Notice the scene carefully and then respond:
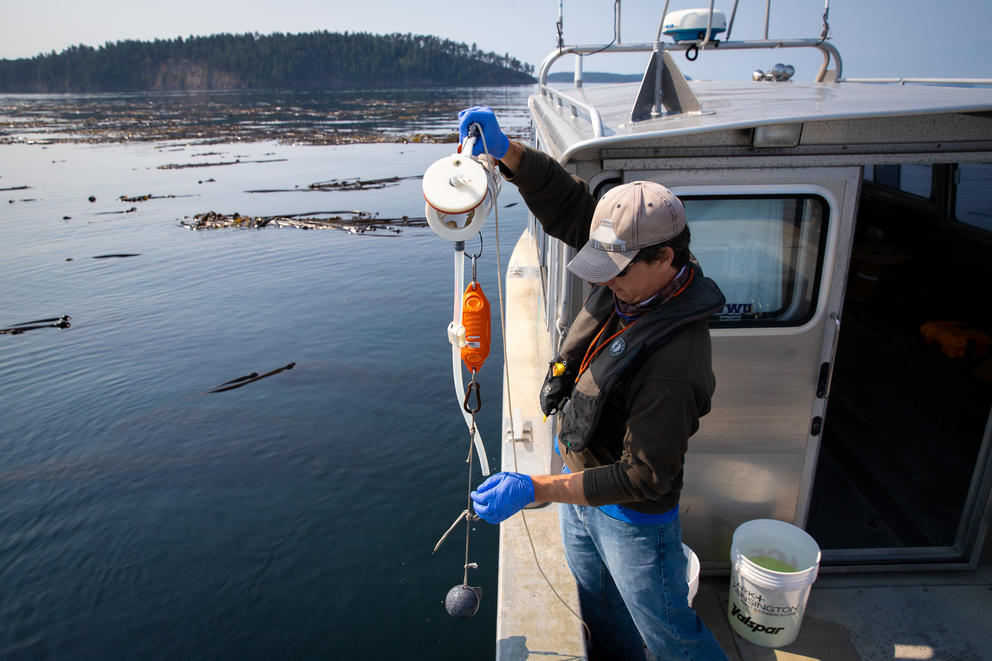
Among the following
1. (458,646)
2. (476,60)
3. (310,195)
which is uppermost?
(476,60)

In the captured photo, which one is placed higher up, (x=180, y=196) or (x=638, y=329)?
(x=638, y=329)

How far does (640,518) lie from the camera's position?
2.31 m

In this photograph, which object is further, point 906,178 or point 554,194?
point 906,178

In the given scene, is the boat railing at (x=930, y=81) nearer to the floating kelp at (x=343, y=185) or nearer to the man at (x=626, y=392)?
the man at (x=626, y=392)

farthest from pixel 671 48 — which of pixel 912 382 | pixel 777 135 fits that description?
pixel 912 382

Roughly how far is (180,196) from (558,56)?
811 inches

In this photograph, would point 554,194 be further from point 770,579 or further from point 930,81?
point 930,81

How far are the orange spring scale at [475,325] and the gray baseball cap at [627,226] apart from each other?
0.64m

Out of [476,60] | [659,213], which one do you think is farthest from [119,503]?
[476,60]

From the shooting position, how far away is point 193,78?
445ft

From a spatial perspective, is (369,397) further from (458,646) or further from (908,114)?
(908,114)

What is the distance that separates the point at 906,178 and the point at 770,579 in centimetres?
645

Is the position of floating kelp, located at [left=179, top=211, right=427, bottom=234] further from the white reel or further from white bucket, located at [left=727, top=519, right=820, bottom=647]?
the white reel

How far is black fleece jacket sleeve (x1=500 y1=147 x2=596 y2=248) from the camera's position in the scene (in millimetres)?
2570
